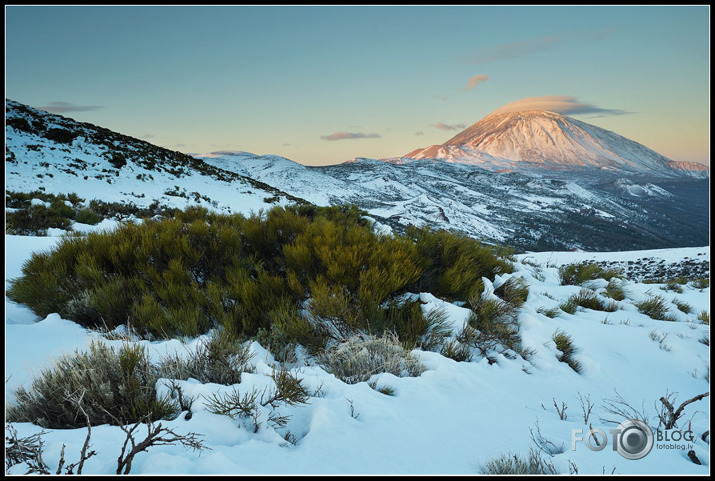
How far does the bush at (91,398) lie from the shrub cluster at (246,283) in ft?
2.55

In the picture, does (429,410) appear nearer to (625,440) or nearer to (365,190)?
(625,440)

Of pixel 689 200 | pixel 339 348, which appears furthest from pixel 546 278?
pixel 689 200

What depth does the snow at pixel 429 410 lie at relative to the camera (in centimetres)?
151

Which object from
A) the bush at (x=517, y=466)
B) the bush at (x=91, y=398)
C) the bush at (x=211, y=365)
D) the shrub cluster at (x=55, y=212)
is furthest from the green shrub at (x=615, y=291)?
the shrub cluster at (x=55, y=212)

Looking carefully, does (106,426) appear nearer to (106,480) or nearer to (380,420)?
(106,480)

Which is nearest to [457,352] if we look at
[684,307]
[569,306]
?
[569,306]

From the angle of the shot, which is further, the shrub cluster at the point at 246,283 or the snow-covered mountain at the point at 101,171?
the snow-covered mountain at the point at 101,171

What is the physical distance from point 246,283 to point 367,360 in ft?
4.72

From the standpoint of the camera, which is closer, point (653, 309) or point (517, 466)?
point (517, 466)

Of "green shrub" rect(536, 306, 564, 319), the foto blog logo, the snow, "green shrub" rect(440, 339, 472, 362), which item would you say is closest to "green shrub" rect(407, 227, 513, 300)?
the snow

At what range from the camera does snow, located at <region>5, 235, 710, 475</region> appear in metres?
1.51

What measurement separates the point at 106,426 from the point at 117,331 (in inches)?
54.2

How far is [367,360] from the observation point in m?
A: 2.42

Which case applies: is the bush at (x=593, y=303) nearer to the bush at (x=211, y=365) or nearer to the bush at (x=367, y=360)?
the bush at (x=367, y=360)
